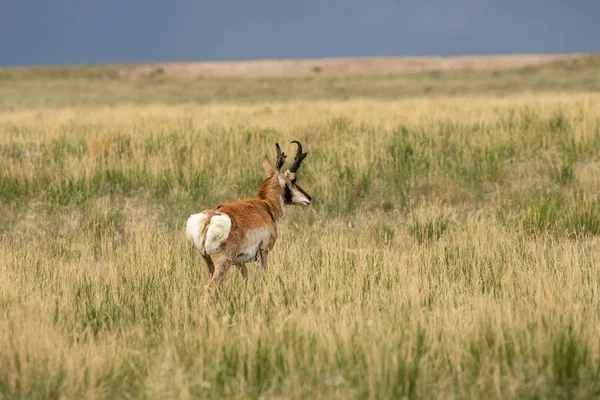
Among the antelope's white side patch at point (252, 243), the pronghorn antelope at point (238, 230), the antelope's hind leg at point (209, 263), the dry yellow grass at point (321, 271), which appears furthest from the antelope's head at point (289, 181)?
the antelope's hind leg at point (209, 263)

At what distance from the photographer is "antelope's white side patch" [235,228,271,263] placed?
6.09 meters

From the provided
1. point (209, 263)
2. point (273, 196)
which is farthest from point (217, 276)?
point (273, 196)

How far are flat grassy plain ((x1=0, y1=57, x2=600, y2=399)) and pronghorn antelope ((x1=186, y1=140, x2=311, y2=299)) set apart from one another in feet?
0.75

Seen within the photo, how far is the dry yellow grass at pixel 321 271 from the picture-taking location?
4.28 metres

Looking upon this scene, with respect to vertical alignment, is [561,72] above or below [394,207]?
above

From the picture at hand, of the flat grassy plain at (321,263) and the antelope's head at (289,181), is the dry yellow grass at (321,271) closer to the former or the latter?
the flat grassy plain at (321,263)

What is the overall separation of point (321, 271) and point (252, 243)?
741 millimetres

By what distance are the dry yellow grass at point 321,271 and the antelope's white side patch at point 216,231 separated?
1.35 feet

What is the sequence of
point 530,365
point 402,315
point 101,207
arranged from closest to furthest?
1. point 530,365
2. point 402,315
3. point 101,207

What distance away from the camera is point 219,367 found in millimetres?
4387

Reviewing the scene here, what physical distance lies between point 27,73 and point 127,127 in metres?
67.6

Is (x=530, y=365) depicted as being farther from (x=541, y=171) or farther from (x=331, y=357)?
(x=541, y=171)

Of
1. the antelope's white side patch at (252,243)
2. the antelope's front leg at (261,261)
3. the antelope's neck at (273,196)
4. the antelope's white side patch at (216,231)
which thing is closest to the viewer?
the antelope's white side patch at (216,231)

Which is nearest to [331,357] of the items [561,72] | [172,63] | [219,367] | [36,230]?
[219,367]
